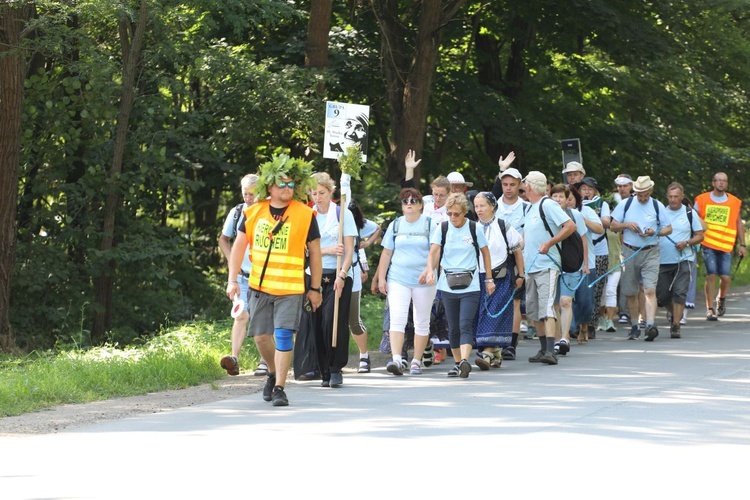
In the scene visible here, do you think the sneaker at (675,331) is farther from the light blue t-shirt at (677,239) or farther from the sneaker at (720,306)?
the sneaker at (720,306)

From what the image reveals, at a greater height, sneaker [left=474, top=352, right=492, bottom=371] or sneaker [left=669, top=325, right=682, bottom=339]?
sneaker [left=669, top=325, right=682, bottom=339]

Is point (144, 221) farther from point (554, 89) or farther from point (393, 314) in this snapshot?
point (554, 89)

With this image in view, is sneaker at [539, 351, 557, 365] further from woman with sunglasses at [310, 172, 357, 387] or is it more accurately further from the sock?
woman with sunglasses at [310, 172, 357, 387]

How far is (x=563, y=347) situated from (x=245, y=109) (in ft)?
26.6

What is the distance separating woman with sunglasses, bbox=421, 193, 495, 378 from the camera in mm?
12719

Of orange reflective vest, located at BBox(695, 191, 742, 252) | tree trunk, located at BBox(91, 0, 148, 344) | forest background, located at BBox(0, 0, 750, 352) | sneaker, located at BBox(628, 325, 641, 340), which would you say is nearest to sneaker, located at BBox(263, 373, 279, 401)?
forest background, located at BBox(0, 0, 750, 352)

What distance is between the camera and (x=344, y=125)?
1523 centimetres

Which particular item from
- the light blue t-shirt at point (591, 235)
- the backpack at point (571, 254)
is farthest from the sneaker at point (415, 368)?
the light blue t-shirt at point (591, 235)

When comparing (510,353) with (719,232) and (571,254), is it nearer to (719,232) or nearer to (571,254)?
(571,254)

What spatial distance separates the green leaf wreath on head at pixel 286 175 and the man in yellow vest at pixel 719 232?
10034 mm

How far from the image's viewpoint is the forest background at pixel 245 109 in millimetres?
19141

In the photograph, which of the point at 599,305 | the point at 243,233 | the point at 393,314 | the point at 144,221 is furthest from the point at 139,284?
the point at 243,233

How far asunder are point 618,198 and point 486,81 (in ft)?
30.3

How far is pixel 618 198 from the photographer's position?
1930 cm
